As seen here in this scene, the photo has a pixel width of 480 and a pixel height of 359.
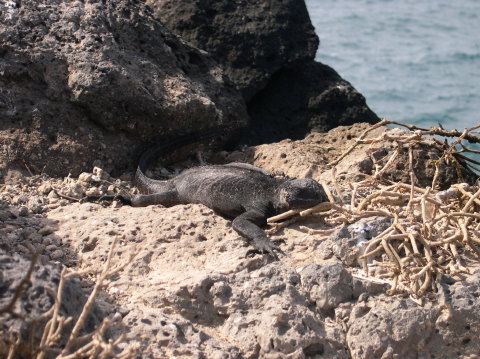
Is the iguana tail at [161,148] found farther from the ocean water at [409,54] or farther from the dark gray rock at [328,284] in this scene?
the ocean water at [409,54]

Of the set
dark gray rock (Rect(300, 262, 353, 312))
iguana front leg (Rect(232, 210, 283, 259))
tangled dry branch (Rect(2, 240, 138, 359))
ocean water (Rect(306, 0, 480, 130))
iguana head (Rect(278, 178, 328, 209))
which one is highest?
tangled dry branch (Rect(2, 240, 138, 359))

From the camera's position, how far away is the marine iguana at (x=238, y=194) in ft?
14.4

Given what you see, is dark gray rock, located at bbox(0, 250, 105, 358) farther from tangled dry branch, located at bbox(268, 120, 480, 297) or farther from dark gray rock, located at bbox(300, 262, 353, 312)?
tangled dry branch, located at bbox(268, 120, 480, 297)

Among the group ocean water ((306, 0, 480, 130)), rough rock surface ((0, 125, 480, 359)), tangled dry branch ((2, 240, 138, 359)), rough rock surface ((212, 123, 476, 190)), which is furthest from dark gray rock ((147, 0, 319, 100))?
ocean water ((306, 0, 480, 130))

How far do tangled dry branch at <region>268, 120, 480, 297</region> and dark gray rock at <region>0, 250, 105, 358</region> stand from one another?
1562 millimetres

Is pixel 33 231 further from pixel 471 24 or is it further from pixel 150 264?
pixel 471 24

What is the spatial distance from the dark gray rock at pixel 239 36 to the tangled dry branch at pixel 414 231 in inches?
110

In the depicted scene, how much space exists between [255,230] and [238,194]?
568mm

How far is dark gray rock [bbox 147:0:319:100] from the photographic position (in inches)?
283

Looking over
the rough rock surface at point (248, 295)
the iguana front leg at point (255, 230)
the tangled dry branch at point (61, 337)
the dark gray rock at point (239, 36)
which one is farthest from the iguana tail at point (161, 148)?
the tangled dry branch at point (61, 337)

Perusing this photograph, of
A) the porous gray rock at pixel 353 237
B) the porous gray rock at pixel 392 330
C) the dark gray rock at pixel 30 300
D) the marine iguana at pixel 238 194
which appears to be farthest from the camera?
the marine iguana at pixel 238 194

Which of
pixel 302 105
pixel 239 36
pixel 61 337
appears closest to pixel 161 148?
pixel 239 36

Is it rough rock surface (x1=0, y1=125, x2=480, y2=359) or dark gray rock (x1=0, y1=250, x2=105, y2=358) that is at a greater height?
dark gray rock (x1=0, y1=250, x2=105, y2=358)

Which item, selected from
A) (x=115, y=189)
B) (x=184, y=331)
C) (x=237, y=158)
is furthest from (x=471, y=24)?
(x=184, y=331)
